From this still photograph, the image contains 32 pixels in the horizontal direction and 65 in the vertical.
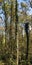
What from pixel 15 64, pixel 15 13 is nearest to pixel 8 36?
pixel 15 13

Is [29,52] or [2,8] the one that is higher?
[2,8]

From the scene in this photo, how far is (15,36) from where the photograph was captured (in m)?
10.8

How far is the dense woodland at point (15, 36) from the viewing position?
1072 centimetres

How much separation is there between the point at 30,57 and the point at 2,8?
3.48 metres

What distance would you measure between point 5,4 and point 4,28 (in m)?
1.46

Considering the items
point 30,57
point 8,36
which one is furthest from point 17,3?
point 30,57

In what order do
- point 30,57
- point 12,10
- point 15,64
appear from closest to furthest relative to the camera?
point 15,64 → point 30,57 → point 12,10

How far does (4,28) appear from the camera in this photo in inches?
489

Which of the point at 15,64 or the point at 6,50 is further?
the point at 6,50

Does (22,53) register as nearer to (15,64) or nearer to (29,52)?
(29,52)

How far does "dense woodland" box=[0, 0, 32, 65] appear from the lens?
10.7m

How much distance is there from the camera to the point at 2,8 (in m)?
12.3

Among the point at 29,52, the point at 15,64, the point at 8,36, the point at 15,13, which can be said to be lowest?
the point at 15,64

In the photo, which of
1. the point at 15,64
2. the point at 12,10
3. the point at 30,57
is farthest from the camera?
the point at 12,10
